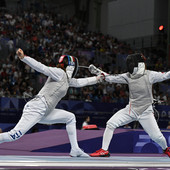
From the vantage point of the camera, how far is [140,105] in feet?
19.0

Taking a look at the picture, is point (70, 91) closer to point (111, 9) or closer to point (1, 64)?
point (1, 64)

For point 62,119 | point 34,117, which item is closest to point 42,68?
point 34,117

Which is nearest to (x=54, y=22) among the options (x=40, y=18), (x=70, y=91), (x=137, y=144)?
(x=40, y=18)

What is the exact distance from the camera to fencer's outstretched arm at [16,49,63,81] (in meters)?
5.01

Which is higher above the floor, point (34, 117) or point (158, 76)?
point (158, 76)

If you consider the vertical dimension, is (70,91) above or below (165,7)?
below

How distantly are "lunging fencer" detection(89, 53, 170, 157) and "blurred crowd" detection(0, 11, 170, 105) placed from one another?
597cm

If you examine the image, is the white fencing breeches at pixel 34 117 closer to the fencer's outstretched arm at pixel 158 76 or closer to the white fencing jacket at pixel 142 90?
the white fencing jacket at pixel 142 90

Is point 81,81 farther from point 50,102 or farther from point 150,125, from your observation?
point 150,125

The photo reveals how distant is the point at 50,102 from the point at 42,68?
1.78ft

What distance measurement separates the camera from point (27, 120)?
517 cm

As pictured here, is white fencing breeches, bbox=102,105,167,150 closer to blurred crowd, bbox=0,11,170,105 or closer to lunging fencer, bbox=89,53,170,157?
lunging fencer, bbox=89,53,170,157

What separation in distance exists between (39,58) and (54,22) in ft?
19.5

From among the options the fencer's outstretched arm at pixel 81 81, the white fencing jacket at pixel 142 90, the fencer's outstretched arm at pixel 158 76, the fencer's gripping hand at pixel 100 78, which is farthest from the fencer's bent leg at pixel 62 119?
the fencer's outstretched arm at pixel 158 76
